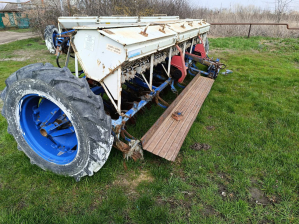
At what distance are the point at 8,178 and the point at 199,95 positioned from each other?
340 centimetres

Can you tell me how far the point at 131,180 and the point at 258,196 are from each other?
4.99ft

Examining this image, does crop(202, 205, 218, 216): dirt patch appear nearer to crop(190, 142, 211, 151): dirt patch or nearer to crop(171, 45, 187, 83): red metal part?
crop(190, 142, 211, 151): dirt patch

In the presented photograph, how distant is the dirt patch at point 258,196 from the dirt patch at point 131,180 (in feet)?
3.96

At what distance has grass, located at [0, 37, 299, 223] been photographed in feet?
7.04

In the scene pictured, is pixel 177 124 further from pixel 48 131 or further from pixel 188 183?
pixel 48 131

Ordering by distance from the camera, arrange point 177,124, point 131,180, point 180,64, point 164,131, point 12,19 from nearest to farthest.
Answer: point 131,180 → point 164,131 → point 177,124 → point 180,64 → point 12,19

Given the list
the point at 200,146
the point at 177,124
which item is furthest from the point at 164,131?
the point at 200,146

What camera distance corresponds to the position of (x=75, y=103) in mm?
1927

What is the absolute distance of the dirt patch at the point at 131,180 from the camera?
2.46 m

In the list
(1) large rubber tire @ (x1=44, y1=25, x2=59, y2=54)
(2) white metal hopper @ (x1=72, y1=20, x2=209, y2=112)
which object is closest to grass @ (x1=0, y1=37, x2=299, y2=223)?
(2) white metal hopper @ (x1=72, y1=20, x2=209, y2=112)

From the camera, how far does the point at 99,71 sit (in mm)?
2502

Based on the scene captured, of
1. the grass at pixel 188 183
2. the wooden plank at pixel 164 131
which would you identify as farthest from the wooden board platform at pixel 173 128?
the grass at pixel 188 183

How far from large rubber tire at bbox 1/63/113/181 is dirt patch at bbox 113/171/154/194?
0.51 metres

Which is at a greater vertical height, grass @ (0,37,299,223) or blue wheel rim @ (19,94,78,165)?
blue wheel rim @ (19,94,78,165)
